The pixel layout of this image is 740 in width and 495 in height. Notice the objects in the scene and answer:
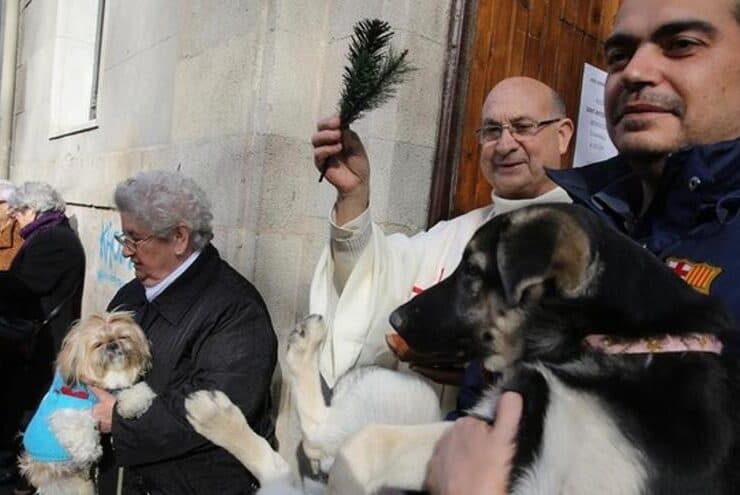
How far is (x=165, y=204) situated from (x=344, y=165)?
51.7 inches

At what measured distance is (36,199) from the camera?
514 centimetres

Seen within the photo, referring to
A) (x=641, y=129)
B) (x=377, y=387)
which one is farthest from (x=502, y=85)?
(x=377, y=387)

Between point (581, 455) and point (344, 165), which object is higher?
point (344, 165)

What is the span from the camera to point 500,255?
169 cm

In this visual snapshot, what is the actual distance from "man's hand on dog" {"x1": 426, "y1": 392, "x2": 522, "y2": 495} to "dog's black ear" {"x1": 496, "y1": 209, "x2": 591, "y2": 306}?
29 centimetres

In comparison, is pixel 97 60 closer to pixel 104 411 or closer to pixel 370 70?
pixel 104 411

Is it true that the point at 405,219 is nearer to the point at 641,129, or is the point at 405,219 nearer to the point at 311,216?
the point at 311,216

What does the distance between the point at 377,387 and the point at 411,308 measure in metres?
0.45

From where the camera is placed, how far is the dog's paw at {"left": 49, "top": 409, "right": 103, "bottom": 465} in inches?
116

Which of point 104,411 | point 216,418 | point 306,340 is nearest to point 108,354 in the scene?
point 104,411

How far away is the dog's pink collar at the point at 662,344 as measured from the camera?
1.42 metres

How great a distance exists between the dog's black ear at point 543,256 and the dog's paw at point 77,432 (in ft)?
7.45

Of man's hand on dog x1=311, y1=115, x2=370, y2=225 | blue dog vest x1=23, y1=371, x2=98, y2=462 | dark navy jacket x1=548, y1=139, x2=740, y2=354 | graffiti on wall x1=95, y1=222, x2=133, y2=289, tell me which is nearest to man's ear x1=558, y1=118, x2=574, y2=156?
man's hand on dog x1=311, y1=115, x2=370, y2=225

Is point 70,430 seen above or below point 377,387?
below
